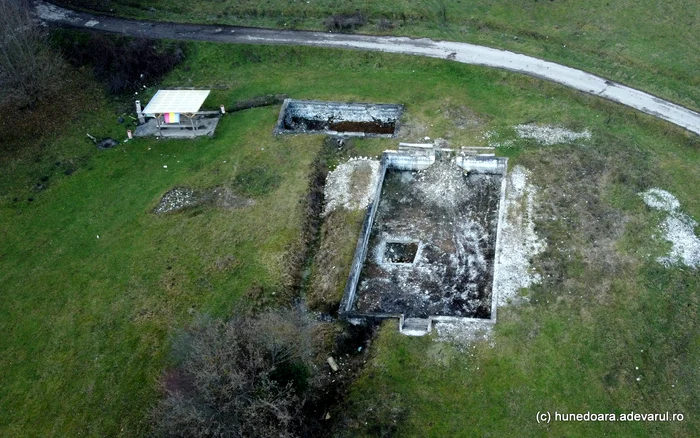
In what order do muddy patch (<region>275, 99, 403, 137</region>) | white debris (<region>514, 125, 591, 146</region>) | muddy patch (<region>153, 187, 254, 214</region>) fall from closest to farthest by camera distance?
muddy patch (<region>153, 187, 254, 214</region>)
white debris (<region>514, 125, 591, 146</region>)
muddy patch (<region>275, 99, 403, 137</region>)

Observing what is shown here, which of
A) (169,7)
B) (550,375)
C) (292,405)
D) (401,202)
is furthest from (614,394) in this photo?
(169,7)

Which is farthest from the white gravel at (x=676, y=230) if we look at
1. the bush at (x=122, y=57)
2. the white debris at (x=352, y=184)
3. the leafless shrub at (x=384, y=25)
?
the bush at (x=122, y=57)

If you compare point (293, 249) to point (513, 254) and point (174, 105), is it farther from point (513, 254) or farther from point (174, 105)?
point (174, 105)

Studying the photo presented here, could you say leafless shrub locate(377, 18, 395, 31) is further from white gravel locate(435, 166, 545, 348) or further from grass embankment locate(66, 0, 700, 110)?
white gravel locate(435, 166, 545, 348)

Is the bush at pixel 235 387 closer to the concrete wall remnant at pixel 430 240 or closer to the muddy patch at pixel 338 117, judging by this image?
the concrete wall remnant at pixel 430 240

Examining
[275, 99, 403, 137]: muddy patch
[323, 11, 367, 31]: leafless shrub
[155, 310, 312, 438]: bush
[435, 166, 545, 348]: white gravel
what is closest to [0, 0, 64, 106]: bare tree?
[275, 99, 403, 137]: muddy patch
